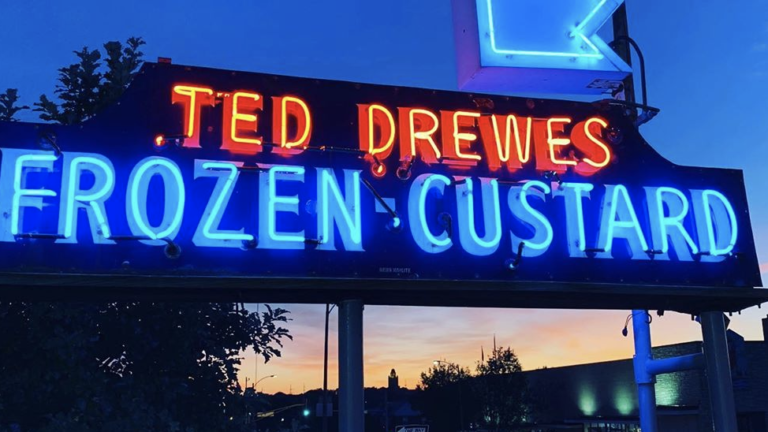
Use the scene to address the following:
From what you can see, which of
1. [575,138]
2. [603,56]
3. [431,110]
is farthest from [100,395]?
[603,56]

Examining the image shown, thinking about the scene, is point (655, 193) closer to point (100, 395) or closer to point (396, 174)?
point (396, 174)

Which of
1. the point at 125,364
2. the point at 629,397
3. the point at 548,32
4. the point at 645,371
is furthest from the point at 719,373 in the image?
the point at 629,397

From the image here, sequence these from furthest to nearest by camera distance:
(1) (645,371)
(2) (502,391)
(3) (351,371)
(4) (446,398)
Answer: (4) (446,398)
(2) (502,391)
(1) (645,371)
(3) (351,371)

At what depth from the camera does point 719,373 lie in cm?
948

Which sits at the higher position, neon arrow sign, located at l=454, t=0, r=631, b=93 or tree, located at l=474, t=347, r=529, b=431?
neon arrow sign, located at l=454, t=0, r=631, b=93

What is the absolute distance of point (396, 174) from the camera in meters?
8.79

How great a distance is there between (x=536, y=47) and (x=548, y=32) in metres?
0.31

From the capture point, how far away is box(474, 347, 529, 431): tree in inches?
2140

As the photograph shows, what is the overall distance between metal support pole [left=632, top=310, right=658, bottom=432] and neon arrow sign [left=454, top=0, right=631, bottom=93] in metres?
3.84

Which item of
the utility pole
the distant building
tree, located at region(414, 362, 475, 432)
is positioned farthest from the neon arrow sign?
tree, located at region(414, 362, 475, 432)

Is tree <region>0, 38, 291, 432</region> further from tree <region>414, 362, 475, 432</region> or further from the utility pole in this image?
tree <region>414, 362, 475, 432</region>

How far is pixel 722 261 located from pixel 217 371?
24.2ft

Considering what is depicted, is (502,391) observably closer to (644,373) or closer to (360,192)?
(644,373)

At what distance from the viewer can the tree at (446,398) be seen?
63656 mm
